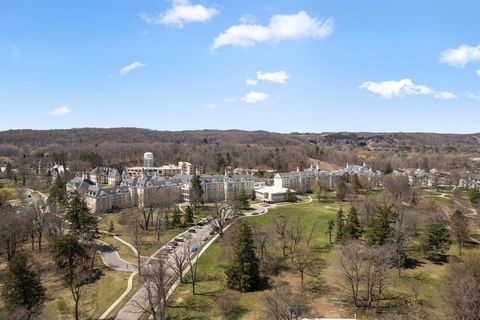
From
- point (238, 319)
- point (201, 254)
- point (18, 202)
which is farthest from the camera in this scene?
point (18, 202)

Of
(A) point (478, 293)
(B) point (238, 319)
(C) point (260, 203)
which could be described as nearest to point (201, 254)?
(B) point (238, 319)

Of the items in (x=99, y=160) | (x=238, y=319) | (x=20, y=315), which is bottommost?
(x=238, y=319)

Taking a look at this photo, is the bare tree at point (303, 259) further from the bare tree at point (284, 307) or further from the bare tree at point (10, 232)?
the bare tree at point (10, 232)

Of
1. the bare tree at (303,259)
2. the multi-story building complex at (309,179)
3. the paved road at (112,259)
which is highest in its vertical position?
the multi-story building complex at (309,179)

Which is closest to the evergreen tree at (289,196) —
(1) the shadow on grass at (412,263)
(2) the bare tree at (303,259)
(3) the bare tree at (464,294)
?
(2) the bare tree at (303,259)

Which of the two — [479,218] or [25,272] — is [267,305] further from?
[479,218]

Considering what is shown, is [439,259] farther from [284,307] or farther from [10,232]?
[10,232]

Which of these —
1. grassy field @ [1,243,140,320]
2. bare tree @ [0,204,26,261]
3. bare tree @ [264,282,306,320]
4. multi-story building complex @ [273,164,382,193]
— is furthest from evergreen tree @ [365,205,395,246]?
multi-story building complex @ [273,164,382,193]
